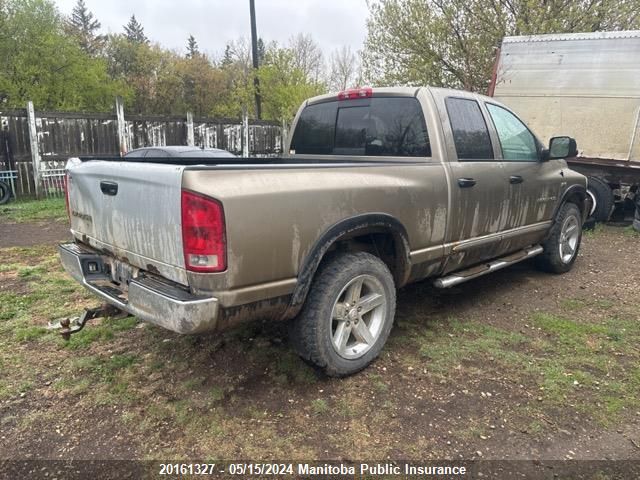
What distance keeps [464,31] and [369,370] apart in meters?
13.0

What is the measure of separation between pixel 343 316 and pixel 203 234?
3.92ft

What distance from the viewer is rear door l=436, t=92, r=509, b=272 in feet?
11.9

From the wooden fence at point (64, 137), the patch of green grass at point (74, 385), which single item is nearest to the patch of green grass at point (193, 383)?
the patch of green grass at point (74, 385)

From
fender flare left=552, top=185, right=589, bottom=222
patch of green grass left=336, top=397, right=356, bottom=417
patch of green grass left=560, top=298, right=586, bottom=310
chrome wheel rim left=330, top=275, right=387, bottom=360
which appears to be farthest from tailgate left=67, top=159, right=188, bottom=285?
fender flare left=552, top=185, right=589, bottom=222

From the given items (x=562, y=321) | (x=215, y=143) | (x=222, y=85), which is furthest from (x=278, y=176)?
(x=222, y=85)

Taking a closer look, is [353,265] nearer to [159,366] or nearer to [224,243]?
[224,243]

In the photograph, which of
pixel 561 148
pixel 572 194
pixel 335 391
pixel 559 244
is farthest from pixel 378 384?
pixel 572 194

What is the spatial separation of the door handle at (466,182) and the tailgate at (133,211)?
226cm

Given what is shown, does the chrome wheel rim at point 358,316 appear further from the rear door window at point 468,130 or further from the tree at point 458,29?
the tree at point 458,29

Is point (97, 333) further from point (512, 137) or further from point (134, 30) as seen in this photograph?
point (134, 30)

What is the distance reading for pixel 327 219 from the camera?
108 inches

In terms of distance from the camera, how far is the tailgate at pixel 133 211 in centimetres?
235

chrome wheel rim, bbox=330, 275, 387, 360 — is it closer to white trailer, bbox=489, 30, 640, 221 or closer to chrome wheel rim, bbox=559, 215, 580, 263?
chrome wheel rim, bbox=559, 215, 580, 263

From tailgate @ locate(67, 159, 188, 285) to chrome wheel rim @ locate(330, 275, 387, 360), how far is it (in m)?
1.11
